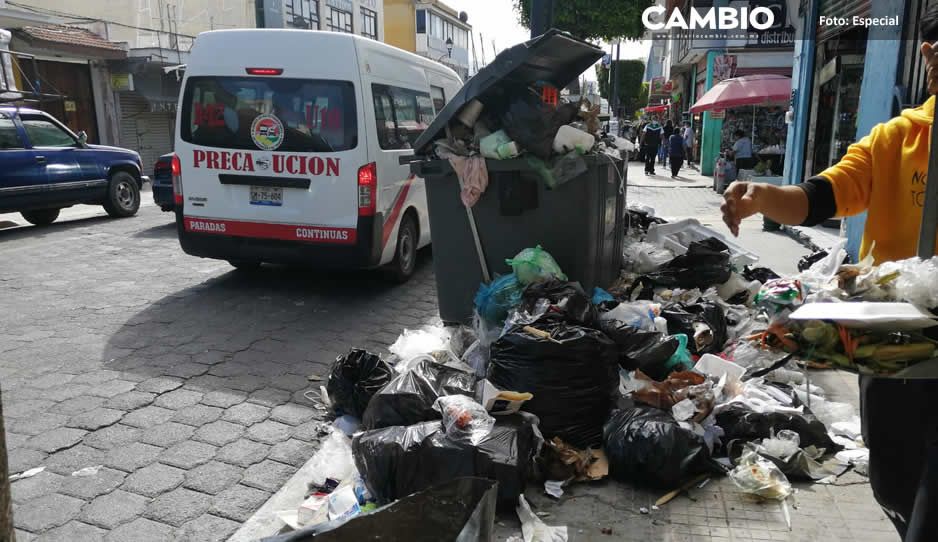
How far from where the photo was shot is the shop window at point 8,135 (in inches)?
387

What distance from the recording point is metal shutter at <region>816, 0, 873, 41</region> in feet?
27.6

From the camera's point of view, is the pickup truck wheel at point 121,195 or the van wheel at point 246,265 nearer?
the van wheel at point 246,265

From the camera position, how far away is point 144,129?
78.6 ft

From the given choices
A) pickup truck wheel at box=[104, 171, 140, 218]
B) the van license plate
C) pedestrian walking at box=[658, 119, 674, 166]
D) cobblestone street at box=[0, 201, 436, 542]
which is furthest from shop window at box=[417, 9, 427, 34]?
the van license plate

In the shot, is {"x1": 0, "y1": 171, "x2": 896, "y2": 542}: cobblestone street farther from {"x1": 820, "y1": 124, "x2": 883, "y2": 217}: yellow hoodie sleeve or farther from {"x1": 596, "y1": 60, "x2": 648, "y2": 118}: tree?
{"x1": 596, "y1": 60, "x2": 648, "y2": 118}: tree

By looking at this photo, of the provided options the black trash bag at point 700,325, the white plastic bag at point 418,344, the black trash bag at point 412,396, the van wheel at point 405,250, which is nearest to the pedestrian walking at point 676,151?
the van wheel at point 405,250

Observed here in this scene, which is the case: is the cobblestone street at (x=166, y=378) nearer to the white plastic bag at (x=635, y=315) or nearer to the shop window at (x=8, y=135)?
the white plastic bag at (x=635, y=315)

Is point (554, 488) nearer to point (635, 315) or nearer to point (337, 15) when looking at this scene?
point (635, 315)

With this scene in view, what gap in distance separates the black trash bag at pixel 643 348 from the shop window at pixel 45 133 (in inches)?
392

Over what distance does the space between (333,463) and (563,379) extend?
1190 mm

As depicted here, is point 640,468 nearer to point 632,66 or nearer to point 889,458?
point 889,458

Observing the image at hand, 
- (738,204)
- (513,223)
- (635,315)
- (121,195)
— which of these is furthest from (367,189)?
(121,195)

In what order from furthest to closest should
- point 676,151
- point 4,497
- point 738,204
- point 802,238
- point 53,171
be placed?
point 676,151
point 53,171
point 802,238
point 738,204
point 4,497

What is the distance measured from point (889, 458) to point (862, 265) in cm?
52
